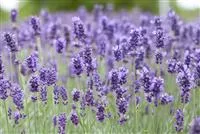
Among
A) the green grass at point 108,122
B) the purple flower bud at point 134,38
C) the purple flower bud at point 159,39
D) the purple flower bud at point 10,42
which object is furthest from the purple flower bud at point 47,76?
the purple flower bud at point 159,39

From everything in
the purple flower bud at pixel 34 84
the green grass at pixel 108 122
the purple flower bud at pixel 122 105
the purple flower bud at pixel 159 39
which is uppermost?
the purple flower bud at pixel 159 39

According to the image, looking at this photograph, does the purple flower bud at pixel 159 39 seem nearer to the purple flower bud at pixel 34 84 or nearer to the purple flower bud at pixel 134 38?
the purple flower bud at pixel 134 38

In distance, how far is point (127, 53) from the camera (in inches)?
202

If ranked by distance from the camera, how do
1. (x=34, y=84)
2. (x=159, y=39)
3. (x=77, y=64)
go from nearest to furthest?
(x=34, y=84) → (x=77, y=64) → (x=159, y=39)

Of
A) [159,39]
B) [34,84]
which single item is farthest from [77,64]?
[159,39]

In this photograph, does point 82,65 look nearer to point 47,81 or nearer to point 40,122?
point 47,81

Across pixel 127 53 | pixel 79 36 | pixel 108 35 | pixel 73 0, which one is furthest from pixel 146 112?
pixel 73 0

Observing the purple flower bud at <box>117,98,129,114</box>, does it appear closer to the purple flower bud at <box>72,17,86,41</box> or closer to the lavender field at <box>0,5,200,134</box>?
the lavender field at <box>0,5,200,134</box>

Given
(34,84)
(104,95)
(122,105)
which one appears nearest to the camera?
(122,105)

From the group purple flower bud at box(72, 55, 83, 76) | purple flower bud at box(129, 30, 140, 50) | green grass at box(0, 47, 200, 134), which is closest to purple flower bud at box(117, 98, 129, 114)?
green grass at box(0, 47, 200, 134)

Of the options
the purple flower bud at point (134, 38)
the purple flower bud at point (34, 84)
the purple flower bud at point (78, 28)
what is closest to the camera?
the purple flower bud at point (34, 84)

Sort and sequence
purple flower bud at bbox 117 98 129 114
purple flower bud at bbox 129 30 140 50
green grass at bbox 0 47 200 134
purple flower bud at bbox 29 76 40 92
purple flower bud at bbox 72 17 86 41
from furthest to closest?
1. purple flower bud at bbox 72 17 86 41
2. purple flower bud at bbox 129 30 140 50
3. green grass at bbox 0 47 200 134
4. purple flower bud at bbox 29 76 40 92
5. purple flower bud at bbox 117 98 129 114

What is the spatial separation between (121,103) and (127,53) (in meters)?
Result: 1.08

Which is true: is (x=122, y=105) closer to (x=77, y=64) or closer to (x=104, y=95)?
(x=77, y=64)
